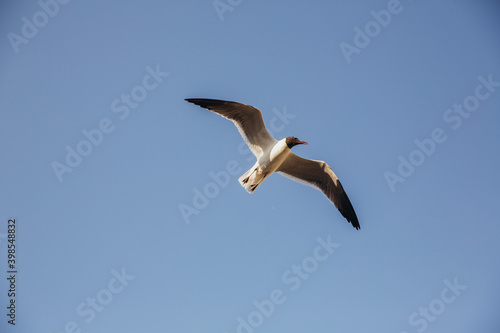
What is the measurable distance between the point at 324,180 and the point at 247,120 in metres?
2.39

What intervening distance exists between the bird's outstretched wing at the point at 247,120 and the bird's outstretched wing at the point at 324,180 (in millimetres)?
798

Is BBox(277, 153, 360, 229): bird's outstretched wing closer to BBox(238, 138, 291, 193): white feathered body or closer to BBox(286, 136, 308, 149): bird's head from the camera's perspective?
BBox(238, 138, 291, 193): white feathered body

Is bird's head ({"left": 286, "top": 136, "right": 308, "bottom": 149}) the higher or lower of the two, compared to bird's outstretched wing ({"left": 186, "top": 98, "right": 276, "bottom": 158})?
lower

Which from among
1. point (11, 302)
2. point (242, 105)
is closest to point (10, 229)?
point (11, 302)

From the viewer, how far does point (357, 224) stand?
403 inches

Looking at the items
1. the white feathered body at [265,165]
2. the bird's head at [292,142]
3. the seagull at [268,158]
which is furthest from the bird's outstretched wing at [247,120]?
the bird's head at [292,142]

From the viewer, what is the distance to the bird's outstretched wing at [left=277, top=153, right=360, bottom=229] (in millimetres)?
9961

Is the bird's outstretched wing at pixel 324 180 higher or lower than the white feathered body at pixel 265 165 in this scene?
lower

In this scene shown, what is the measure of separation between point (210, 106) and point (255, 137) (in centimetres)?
117

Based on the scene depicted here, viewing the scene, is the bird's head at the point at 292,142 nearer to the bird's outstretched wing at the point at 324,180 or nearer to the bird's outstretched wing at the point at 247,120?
the bird's outstretched wing at the point at 247,120

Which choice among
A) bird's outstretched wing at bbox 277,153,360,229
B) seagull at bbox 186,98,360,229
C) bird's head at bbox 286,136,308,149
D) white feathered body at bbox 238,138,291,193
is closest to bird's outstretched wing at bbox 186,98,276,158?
seagull at bbox 186,98,360,229

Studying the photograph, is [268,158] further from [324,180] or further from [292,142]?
[324,180]

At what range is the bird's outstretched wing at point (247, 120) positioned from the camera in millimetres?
9148

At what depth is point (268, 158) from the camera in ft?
30.0
